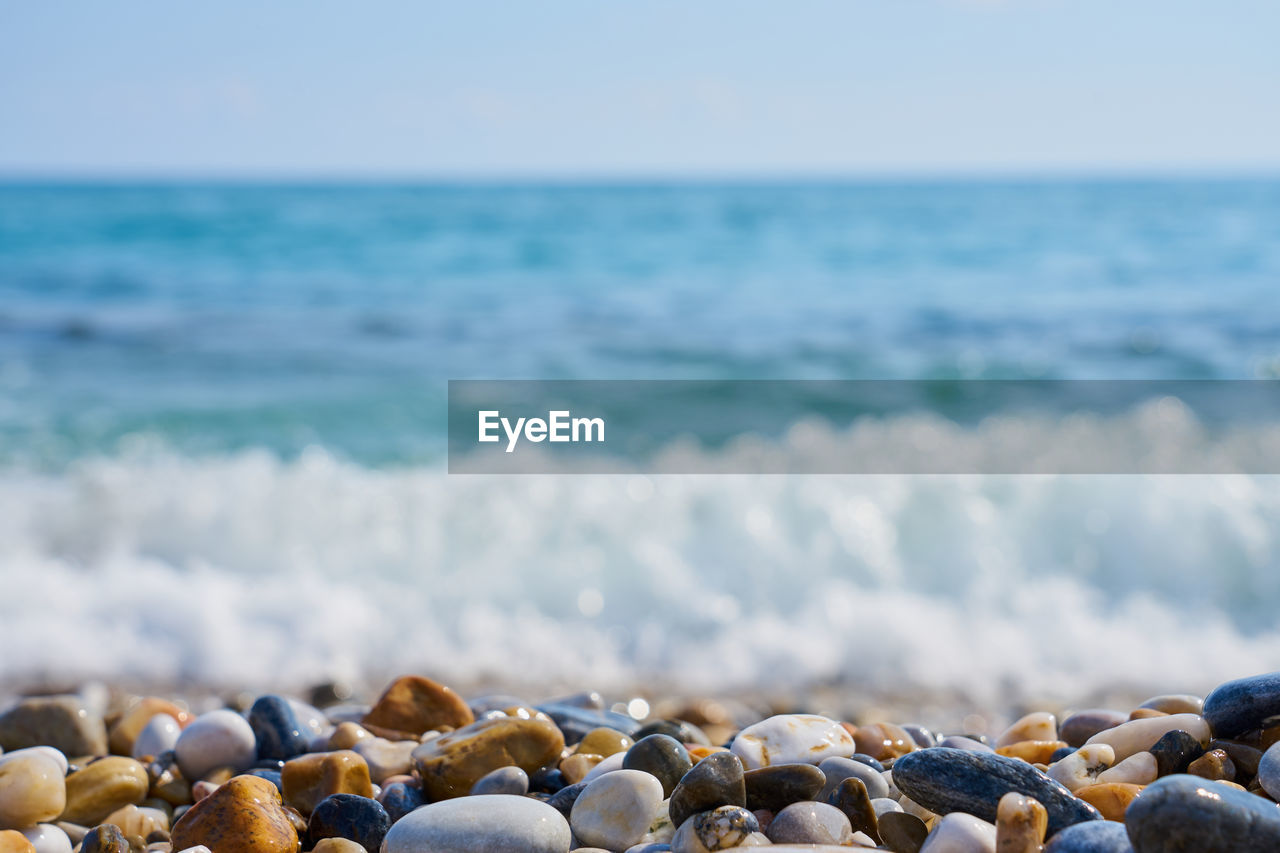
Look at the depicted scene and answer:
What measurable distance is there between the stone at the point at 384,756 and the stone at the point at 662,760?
448 mm

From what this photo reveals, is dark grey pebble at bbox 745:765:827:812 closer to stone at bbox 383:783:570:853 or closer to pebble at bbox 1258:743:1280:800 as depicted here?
stone at bbox 383:783:570:853

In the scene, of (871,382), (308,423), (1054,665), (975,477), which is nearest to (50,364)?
(308,423)

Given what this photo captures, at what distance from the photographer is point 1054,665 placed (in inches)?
126

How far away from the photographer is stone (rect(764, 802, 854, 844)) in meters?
1.43

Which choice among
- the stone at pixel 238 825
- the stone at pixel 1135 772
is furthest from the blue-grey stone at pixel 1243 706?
the stone at pixel 238 825

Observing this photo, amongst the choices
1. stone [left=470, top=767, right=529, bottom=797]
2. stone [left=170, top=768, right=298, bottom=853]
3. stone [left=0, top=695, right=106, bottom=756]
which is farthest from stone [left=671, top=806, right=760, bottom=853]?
stone [left=0, top=695, right=106, bottom=756]

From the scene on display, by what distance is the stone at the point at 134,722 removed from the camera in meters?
2.18

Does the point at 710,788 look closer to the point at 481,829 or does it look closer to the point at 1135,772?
the point at 481,829

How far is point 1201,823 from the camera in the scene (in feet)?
3.75

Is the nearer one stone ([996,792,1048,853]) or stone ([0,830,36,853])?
stone ([996,792,1048,853])

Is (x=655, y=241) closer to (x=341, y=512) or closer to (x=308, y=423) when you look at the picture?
(x=308, y=423)

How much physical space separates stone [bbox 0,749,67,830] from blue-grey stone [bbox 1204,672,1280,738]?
1.91 m

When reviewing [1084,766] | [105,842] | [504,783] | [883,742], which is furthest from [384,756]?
[1084,766]

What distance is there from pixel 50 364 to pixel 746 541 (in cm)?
639
